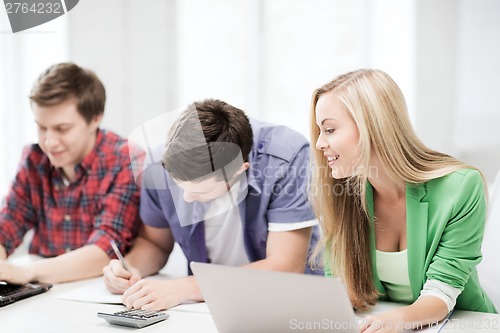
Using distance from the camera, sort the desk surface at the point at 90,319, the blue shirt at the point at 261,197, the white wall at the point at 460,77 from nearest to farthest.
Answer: the desk surface at the point at 90,319
the blue shirt at the point at 261,197
the white wall at the point at 460,77

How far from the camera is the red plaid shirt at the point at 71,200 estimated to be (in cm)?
174

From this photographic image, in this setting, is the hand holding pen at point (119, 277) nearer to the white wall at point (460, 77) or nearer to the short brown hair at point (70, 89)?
the short brown hair at point (70, 89)

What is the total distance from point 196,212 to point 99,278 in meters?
0.36

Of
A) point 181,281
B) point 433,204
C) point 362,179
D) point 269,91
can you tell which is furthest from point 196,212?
point 269,91

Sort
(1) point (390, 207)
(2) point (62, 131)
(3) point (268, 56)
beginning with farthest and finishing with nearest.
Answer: (3) point (268, 56), (2) point (62, 131), (1) point (390, 207)

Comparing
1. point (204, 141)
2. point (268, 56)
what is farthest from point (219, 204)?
point (268, 56)

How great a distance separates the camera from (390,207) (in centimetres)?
135

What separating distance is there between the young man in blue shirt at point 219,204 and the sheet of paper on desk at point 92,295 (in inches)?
1.2

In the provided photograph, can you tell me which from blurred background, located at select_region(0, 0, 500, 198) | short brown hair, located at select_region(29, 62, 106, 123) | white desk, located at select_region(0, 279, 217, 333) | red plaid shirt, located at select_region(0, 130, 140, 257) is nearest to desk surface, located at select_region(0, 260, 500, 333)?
white desk, located at select_region(0, 279, 217, 333)

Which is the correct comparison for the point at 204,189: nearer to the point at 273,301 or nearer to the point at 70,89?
the point at 273,301

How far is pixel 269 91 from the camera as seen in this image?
3.08 m

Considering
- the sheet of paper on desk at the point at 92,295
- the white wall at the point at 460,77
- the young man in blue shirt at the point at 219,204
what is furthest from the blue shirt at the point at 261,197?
the white wall at the point at 460,77

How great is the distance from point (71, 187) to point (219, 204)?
58 cm

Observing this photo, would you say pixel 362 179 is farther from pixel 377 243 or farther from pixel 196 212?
pixel 196 212
